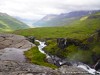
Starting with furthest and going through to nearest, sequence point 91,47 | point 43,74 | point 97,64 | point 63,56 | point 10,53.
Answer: point 63,56 → point 91,47 → point 10,53 → point 97,64 → point 43,74

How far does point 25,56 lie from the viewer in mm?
120875

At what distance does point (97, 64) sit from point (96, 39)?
21.7 metres

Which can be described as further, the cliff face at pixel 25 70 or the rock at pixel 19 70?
the cliff face at pixel 25 70

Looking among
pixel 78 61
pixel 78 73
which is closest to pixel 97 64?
pixel 78 61

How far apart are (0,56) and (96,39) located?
54.9 metres

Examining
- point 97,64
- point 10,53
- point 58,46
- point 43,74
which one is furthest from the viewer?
point 58,46

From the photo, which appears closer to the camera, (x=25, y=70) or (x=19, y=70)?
(x=25, y=70)

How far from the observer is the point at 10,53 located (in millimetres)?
120312

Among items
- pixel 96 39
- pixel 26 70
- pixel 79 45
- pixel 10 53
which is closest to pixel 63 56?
pixel 79 45

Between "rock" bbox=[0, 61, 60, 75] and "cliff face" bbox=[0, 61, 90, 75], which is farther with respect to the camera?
"cliff face" bbox=[0, 61, 90, 75]

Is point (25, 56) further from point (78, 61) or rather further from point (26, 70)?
point (26, 70)

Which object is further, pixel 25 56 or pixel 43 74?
pixel 25 56

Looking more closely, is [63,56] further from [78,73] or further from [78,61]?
[78,73]

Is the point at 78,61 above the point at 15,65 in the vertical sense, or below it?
below
